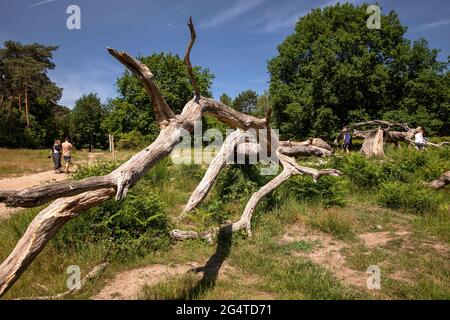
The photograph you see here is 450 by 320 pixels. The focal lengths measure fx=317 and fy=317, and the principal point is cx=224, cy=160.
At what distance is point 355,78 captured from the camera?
25.1 metres

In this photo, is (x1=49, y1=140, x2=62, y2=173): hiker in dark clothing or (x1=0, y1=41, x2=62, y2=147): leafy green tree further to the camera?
(x1=0, y1=41, x2=62, y2=147): leafy green tree

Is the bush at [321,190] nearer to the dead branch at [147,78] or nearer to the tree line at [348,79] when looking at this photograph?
the dead branch at [147,78]

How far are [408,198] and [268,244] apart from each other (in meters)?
4.26

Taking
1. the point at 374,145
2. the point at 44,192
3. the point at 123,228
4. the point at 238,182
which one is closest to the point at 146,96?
the point at 374,145

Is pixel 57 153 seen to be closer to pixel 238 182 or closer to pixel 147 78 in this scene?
pixel 238 182

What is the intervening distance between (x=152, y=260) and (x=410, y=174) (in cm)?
888

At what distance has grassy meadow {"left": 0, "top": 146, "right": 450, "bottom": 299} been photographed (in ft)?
14.2

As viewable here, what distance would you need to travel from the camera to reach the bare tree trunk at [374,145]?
14273mm

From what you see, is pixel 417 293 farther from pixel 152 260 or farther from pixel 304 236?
pixel 152 260

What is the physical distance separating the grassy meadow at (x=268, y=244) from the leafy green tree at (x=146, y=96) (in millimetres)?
25554

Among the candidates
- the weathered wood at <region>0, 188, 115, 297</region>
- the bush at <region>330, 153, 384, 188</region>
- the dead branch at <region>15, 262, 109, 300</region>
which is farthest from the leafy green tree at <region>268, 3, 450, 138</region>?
the weathered wood at <region>0, 188, 115, 297</region>

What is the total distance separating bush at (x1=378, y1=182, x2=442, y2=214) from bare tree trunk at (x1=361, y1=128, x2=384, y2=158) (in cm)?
599

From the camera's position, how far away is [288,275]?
4.68 m

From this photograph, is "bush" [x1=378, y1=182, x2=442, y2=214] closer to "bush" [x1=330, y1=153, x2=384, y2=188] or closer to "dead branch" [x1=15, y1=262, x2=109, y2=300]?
"bush" [x1=330, y1=153, x2=384, y2=188]
